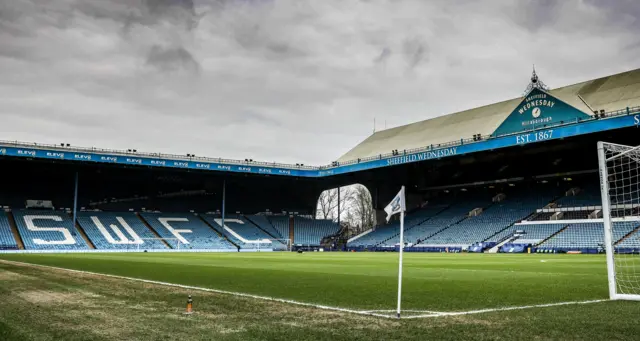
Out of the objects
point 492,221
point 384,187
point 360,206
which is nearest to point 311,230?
point 384,187

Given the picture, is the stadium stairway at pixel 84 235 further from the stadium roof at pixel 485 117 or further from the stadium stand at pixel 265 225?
the stadium roof at pixel 485 117

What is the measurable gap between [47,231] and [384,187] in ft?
123

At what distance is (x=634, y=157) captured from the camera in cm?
1278

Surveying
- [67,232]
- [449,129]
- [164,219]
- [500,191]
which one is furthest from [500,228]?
[67,232]

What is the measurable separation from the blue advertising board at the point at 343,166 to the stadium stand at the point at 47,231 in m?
7.57

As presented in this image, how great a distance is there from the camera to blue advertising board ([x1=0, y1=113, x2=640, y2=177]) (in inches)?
1586

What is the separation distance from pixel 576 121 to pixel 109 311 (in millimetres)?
39959

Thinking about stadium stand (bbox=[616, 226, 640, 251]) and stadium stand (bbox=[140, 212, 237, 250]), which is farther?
stadium stand (bbox=[140, 212, 237, 250])

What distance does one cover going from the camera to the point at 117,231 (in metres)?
56.7

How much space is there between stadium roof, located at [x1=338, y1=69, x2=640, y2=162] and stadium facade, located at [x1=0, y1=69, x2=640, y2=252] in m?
0.16

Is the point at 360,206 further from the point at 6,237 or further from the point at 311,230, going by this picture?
the point at 6,237

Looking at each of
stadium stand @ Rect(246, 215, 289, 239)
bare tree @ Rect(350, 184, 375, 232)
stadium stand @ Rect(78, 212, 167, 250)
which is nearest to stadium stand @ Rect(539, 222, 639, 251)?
stadium stand @ Rect(246, 215, 289, 239)

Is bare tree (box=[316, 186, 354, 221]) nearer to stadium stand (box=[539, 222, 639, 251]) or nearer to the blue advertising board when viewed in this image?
the blue advertising board

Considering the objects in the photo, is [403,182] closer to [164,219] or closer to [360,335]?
[164,219]
